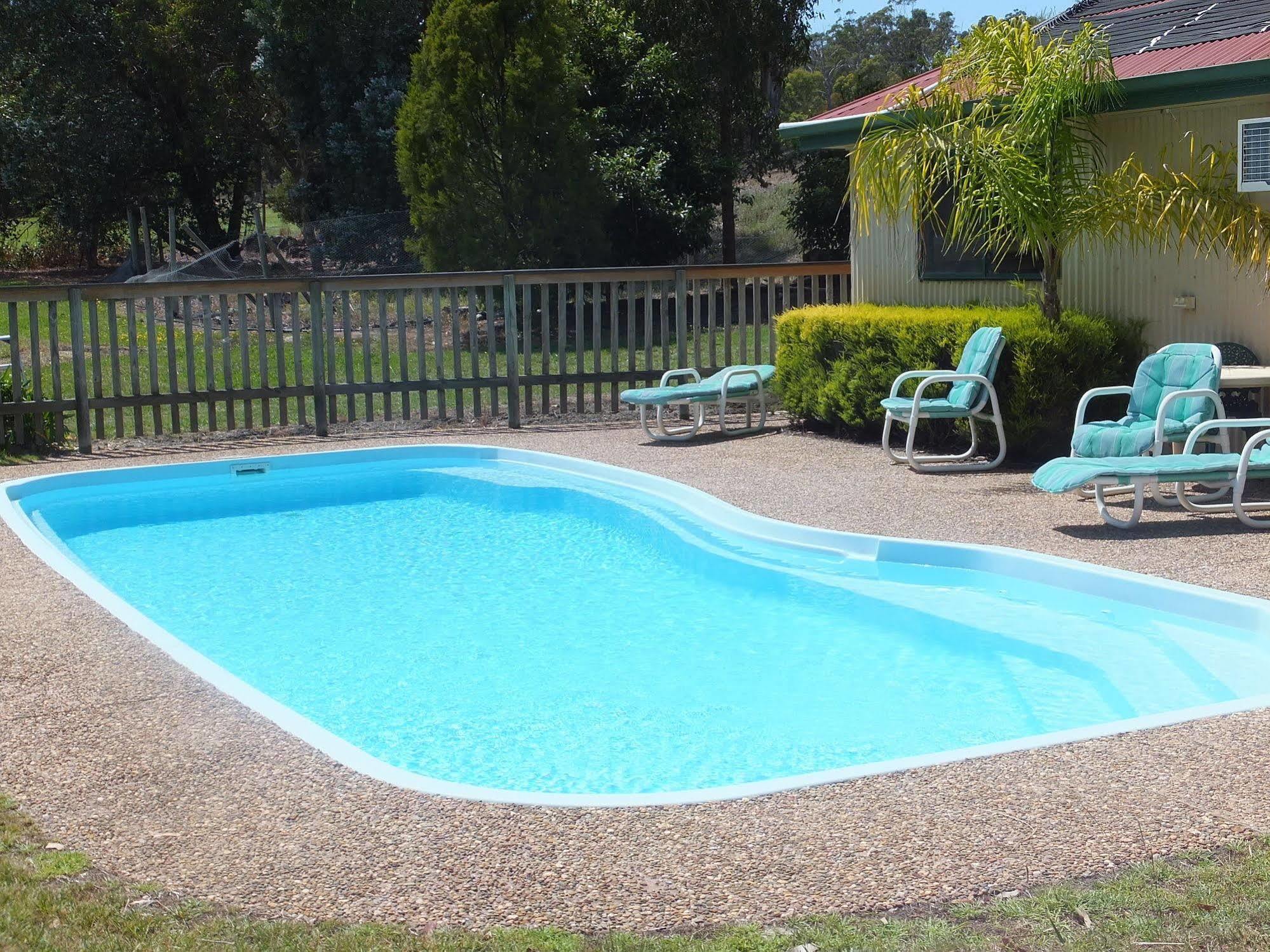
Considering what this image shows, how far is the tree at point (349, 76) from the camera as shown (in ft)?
76.3

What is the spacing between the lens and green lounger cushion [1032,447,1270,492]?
7.45 m

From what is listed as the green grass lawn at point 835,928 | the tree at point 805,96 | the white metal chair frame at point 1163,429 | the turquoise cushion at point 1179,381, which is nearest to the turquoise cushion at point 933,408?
the white metal chair frame at point 1163,429

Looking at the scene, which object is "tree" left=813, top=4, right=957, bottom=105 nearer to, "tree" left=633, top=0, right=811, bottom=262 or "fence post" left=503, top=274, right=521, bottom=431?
"tree" left=633, top=0, right=811, bottom=262

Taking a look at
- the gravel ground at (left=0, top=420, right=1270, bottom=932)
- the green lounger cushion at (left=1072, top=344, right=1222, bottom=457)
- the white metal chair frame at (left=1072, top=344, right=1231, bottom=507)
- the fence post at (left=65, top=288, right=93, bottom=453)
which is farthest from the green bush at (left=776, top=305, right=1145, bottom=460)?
the fence post at (left=65, top=288, right=93, bottom=453)

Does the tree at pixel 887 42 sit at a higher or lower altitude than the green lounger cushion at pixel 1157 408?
higher

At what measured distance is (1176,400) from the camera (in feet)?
27.8

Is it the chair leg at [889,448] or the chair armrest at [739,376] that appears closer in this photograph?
the chair leg at [889,448]

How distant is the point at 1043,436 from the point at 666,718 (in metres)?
5.46

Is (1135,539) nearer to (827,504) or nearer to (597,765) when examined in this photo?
(827,504)

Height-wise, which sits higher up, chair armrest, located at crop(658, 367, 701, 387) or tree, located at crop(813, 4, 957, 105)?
tree, located at crop(813, 4, 957, 105)

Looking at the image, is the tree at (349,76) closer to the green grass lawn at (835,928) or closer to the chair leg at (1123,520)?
the chair leg at (1123,520)

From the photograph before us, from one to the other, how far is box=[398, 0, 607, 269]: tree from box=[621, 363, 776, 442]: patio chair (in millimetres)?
7582

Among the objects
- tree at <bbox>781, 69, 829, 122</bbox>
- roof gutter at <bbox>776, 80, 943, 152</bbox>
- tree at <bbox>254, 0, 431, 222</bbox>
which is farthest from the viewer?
tree at <bbox>781, 69, 829, 122</bbox>

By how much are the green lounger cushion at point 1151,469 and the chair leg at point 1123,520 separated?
0.29ft
